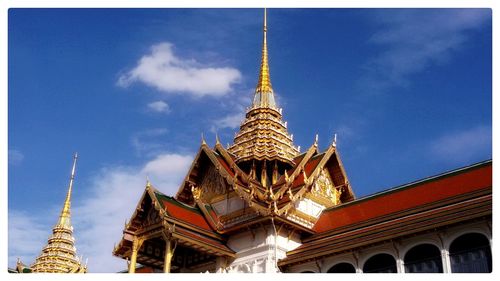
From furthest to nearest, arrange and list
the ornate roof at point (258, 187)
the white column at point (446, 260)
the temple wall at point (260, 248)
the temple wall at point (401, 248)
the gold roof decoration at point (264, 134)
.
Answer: the gold roof decoration at point (264, 134)
the ornate roof at point (258, 187)
the temple wall at point (260, 248)
the white column at point (446, 260)
the temple wall at point (401, 248)

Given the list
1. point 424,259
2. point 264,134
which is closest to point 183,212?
point 264,134

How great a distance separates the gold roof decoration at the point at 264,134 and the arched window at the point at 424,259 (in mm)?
10863

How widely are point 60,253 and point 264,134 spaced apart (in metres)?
26.9

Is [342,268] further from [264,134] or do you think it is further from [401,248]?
[264,134]

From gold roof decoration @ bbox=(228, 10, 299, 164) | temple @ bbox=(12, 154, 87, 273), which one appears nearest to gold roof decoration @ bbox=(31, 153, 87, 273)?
temple @ bbox=(12, 154, 87, 273)

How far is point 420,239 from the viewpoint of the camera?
23.8 meters

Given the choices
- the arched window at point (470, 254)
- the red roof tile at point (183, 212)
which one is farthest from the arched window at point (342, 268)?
the red roof tile at point (183, 212)

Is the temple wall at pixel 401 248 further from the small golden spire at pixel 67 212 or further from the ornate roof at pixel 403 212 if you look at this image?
the small golden spire at pixel 67 212

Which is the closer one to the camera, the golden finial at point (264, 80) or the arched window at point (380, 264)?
the arched window at point (380, 264)

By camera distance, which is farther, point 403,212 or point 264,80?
point 264,80

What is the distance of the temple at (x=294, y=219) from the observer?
23391 mm

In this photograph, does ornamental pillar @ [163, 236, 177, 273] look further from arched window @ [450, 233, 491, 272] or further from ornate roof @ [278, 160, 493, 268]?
arched window @ [450, 233, 491, 272]

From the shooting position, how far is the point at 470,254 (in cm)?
2255
